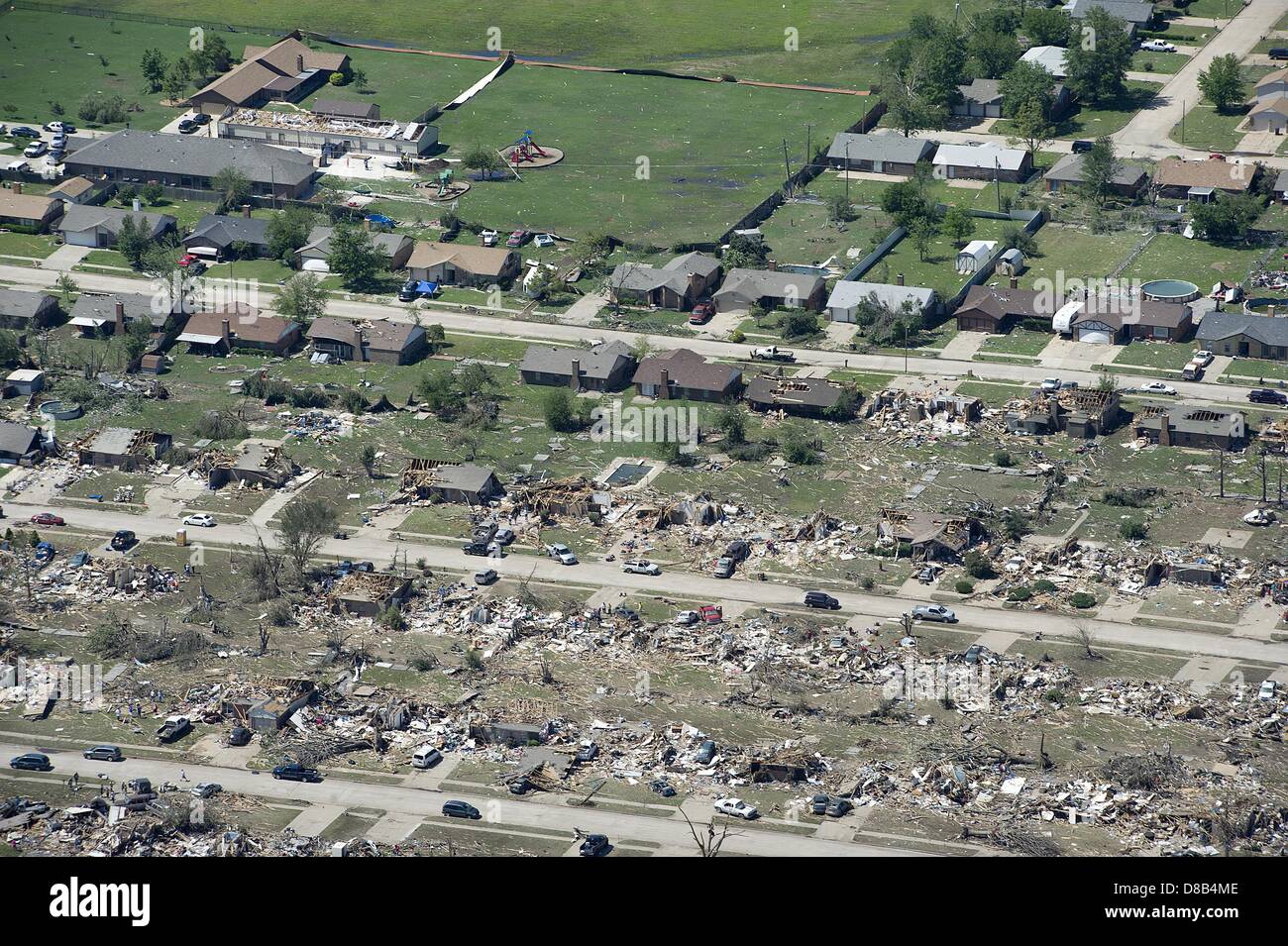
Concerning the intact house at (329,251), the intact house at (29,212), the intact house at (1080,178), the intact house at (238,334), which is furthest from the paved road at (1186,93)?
the intact house at (29,212)

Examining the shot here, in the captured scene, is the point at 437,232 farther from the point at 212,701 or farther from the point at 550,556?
the point at 212,701

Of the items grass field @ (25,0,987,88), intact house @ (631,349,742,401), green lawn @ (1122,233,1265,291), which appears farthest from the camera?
grass field @ (25,0,987,88)

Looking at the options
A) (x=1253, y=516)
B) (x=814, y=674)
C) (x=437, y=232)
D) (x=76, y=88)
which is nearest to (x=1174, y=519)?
(x=1253, y=516)

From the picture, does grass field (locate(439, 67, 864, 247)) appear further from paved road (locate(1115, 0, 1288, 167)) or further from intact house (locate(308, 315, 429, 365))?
paved road (locate(1115, 0, 1288, 167))

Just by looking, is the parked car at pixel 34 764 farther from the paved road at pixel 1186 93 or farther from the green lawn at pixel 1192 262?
the paved road at pixel 1186 93

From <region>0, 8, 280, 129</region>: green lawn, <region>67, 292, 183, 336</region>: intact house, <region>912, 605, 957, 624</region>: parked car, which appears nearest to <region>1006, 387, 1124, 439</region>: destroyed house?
<region>912, 605, 957, 624</region>: parked car
